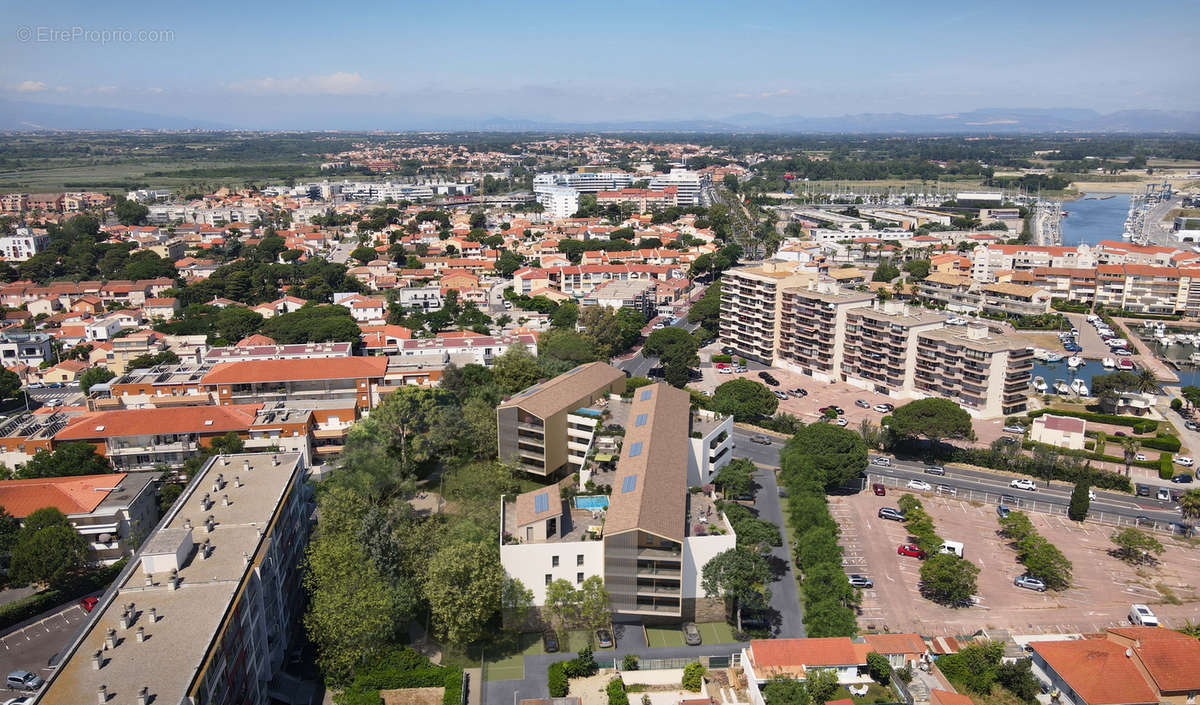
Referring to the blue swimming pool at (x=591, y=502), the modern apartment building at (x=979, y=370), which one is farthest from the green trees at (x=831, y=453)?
the modern apartment building at (x=979, y=370)

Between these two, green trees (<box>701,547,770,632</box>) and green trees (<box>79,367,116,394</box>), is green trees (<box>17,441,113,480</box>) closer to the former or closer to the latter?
green trees (<box>79,367,116,394</box>)

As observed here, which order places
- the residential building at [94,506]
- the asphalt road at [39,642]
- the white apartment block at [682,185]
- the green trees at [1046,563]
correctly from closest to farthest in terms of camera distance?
the asphalt road at [39,642], the green trees at [1046,563], the residential building at [94,506], the white apartment block at [682,185]

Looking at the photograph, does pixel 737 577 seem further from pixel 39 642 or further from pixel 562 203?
pixel 562 203

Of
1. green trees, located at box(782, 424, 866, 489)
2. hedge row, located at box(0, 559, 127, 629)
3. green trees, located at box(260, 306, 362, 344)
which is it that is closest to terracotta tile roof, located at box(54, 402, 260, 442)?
hedge row, located at box(0, 559, 127, 629)

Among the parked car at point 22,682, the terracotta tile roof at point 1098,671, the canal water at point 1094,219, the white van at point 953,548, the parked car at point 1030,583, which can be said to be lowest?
the parked car at point 1030,583

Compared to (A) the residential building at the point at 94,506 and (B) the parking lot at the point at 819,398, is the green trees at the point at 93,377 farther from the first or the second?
(B) the parking lot at the point at 819,398
